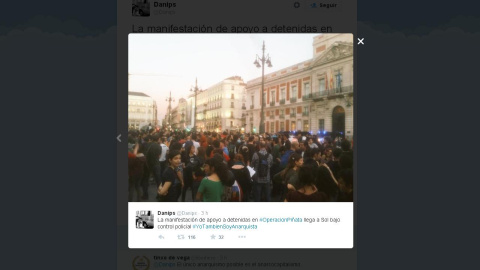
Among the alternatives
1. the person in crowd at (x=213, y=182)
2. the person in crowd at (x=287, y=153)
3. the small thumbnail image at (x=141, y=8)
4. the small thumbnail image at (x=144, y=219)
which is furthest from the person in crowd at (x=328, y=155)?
the small thumbnail image at (x=141, y=8)

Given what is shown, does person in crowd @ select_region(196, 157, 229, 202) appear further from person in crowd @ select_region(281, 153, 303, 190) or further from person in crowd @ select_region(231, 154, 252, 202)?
person in crowd @ select_region(281, 153, 303, 190)

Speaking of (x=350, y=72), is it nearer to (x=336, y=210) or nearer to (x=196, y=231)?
(x=336, y=210)

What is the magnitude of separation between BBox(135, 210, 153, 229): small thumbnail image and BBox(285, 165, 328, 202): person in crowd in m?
1.13

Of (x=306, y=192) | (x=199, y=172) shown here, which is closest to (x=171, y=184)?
(x=199, y=172)

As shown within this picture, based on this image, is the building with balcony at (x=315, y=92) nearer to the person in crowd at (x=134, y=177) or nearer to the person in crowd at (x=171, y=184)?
the person in crowd at (x=171, y=184)

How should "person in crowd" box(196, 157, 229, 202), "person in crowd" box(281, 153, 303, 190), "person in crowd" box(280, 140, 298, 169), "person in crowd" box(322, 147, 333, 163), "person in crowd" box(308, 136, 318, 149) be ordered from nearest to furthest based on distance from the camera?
1. "person in crowd" box(196, 157, 229, 202)
2. "person in crowd" box(281, 153, 303, 190)
3. "person in crowd" box(322, 147, 333, 163)
4. "person in crowd" box(280, 140, 298, 169)
5. "person in crowd" box(308, 136, 318, 149)

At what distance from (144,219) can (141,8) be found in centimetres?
172

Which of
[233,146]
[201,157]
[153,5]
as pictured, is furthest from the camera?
[233,146]

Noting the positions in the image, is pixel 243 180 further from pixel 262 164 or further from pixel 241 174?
pixel 262 164

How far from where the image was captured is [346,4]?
194 cm

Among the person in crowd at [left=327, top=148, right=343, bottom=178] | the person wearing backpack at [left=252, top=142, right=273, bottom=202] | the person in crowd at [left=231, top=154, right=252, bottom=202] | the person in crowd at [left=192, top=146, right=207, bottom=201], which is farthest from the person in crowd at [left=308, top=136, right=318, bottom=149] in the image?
the person in crowd at [left=192, top=146, right=207, bottom=201]

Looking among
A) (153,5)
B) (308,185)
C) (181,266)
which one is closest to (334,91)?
(308,185)

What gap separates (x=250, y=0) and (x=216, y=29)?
0.37 m

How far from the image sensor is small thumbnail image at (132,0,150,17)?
1.93 metres
